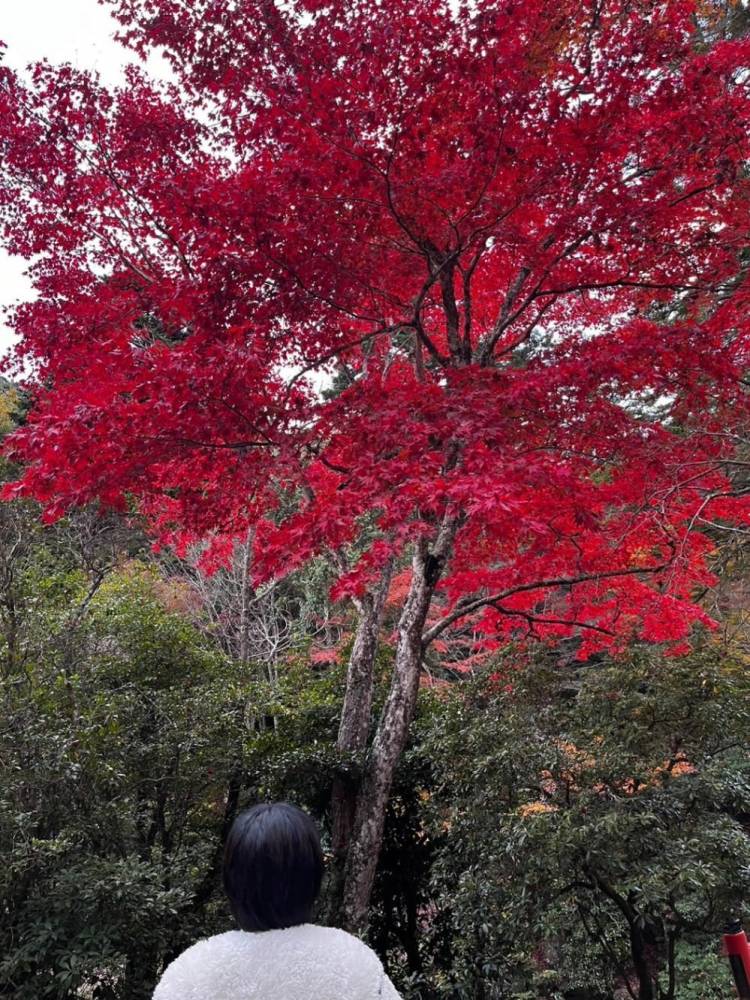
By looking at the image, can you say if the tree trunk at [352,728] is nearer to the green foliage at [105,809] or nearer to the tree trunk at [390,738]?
the tree trunk at [390,738]

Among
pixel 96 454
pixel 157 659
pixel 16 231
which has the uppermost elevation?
pixel 16 231

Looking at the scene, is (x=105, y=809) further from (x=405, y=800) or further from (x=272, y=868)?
(x=272, y=868)

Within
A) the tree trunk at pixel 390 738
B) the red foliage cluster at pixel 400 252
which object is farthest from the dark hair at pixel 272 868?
the tree trunk at pixel 390 738

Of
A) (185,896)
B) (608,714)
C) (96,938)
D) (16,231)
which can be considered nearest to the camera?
(96,938)

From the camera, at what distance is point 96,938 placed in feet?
9.92

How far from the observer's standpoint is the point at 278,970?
120cm

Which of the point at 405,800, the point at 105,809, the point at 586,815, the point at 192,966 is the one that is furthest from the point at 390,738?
the point at 192,966

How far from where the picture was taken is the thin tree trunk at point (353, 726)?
4.98 m

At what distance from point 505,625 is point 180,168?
5.05m

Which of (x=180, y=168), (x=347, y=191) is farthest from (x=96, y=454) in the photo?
(x=180, y=168)

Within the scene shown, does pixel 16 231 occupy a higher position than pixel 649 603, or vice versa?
pixel 16 231

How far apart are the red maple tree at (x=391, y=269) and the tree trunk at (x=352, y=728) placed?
3 centimetres

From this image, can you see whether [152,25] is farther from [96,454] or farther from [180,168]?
[96,454]

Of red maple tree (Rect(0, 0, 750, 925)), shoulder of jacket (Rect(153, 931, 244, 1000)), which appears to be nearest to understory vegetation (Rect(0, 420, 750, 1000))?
red maple tree (Rect(0, 0, 750, 925))
